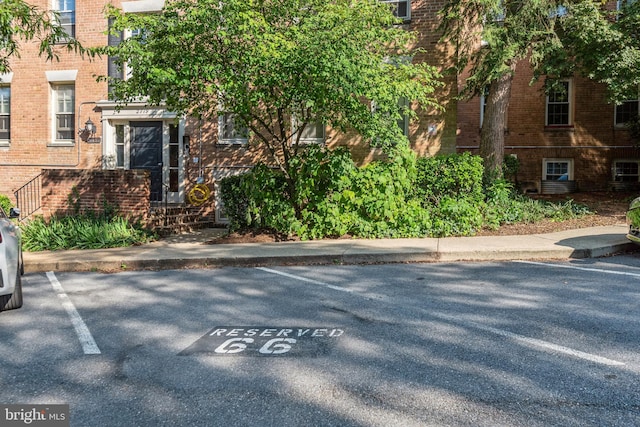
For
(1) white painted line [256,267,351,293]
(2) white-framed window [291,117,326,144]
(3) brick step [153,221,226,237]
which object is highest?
(2) white-framed window [291,117,326,144]

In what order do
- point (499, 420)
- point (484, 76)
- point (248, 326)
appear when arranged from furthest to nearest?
point (484, 76)
point (248, 326)
point (499, 420)

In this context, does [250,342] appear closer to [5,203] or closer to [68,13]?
[5,203]

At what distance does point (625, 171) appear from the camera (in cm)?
1933

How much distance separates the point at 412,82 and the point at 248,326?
716 centimetres

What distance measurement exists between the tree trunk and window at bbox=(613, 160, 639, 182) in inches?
328

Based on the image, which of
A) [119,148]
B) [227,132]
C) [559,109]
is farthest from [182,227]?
[559,109]

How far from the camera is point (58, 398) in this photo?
145 inches

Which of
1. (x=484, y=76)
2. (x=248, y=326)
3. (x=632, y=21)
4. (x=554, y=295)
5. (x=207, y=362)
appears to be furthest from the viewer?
(x=484, y=76)

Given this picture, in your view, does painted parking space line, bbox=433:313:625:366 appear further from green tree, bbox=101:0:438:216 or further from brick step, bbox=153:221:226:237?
brick step, bbox=153:221:226:237

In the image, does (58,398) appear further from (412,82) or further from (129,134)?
(129,134)

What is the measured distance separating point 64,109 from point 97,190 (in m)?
5.32

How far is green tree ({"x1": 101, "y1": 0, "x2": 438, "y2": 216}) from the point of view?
9.20 m

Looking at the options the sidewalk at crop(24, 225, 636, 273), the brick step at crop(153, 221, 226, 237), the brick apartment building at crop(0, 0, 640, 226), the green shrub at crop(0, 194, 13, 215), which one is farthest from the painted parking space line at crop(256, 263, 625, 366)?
the green shrub at crop(0, 194, 13, 215)

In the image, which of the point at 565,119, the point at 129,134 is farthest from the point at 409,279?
the point at 565,119
